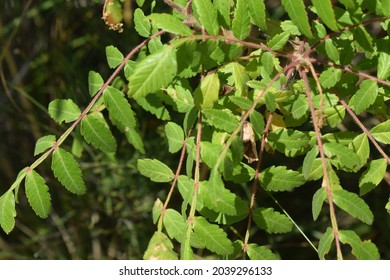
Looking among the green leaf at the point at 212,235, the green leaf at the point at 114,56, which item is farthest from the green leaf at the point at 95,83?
the green leaf at the point at 212,235

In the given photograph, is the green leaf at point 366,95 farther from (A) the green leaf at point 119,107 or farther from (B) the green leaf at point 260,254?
(A) the green leaf at point 119,107

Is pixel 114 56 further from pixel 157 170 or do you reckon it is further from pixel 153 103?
pixel 157 170

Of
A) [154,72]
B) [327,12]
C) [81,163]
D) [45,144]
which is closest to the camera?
[154,72]

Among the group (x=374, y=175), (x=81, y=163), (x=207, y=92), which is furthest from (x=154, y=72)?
(x=81, y=163)

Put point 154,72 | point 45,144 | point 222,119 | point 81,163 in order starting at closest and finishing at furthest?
point 154,72 → point 222,119 → point 45,144 → point 81,163

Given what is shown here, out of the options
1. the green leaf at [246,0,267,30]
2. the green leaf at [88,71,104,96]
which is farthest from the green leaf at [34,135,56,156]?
the green leaf at [246,0,267,30]
